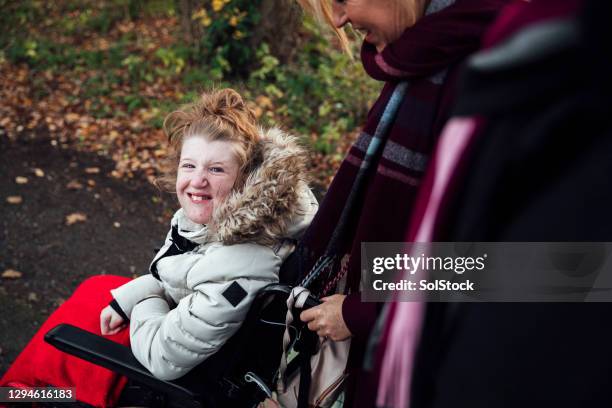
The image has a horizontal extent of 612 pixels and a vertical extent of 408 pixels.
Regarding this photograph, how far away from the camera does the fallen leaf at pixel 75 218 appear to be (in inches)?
186

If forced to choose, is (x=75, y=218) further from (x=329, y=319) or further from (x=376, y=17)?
(x=376, y=17)

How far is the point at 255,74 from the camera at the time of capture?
6.51 m

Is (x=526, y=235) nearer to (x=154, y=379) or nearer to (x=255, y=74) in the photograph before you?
(x=154, y=379)

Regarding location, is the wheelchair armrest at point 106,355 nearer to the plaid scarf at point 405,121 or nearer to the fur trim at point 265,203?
the fur trim at point 265,203

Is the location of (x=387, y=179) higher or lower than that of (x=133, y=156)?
lower

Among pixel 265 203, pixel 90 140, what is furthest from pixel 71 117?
pixel 265 203

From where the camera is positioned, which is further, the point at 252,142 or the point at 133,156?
the point at 133,156

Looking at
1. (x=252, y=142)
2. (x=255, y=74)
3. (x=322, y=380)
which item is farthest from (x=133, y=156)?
→ (x=322, y=380)

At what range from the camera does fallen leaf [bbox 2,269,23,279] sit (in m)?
4.04

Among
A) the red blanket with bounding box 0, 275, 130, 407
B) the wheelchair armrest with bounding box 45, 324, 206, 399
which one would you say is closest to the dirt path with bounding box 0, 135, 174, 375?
the red blanket with bounding box 0, 275, 130, 407

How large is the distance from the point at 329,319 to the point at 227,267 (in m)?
0.44

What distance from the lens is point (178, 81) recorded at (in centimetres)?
686

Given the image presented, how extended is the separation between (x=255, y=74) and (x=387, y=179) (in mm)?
5367

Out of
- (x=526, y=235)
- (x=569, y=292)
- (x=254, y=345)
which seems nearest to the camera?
(x=526, y=235)
